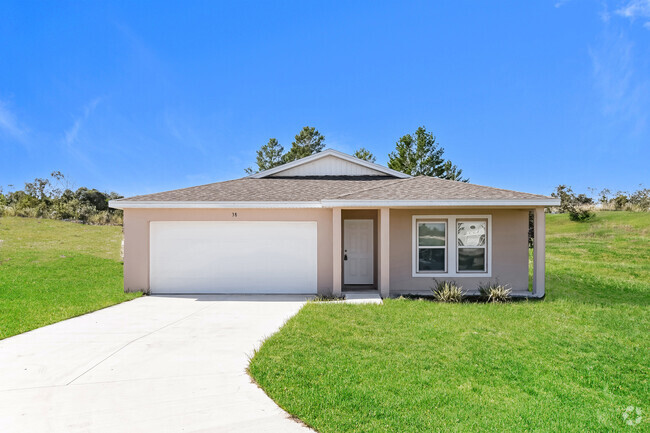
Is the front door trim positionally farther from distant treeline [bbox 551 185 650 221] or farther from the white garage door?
distant treeline [bbox 551 185 650 221]

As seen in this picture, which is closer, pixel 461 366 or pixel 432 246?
pixel 461 366

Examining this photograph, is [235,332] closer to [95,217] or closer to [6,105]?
[6,105]

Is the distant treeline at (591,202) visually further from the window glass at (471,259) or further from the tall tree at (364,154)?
the window glass at (471,259)

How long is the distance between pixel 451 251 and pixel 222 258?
7450 mm

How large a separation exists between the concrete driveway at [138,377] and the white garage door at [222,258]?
298 cm

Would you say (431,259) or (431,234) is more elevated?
(431,234)

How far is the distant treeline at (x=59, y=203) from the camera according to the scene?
31.5 meters

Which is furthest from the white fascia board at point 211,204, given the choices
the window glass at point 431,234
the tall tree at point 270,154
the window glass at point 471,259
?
the tall tree at point 270,154

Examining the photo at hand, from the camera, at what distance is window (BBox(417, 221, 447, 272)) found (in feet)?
36.2

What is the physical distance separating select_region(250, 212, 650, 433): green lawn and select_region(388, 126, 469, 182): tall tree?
72.5 feet

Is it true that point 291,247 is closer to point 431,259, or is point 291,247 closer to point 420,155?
point 431,259

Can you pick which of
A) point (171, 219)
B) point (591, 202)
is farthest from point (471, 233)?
point (591, 202)

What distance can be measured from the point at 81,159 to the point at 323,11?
21.3 m

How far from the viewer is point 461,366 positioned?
491cm
